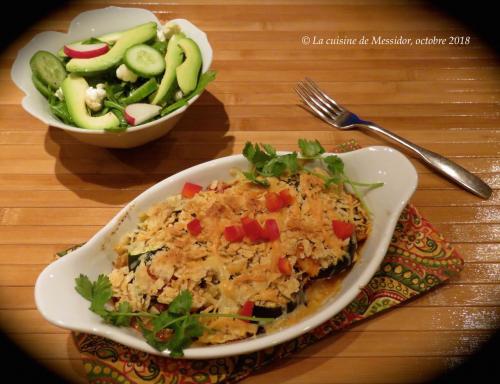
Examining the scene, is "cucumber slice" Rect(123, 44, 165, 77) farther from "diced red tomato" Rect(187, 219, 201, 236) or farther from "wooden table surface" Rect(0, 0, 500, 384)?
"diced red tomato" Rect(187, 219, 201, 236)

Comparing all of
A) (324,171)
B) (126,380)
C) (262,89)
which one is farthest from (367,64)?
(126,380)

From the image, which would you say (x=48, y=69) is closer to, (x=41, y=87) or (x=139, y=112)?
(x=41, y=87)

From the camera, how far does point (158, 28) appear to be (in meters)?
2.71

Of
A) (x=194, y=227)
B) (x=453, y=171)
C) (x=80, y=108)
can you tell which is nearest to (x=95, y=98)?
(x=80, y=108)

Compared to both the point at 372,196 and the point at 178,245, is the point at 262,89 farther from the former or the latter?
the point at 178,245

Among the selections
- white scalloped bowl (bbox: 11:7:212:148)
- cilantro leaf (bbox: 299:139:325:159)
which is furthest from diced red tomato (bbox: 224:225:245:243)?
white scalloped bowl (bbox: 11:7:212:148)

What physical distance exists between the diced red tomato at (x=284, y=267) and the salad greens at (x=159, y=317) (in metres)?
0.19

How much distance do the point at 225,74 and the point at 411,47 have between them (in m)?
1.40

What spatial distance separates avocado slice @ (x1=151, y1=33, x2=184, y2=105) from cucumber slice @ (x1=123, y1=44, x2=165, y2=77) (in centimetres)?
4

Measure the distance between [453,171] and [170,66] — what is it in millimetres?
1656

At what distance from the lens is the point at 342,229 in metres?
1.85

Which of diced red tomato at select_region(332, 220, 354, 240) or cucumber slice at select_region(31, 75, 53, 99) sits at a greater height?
cucumber slice at select_region(31, 75, 53, 99)

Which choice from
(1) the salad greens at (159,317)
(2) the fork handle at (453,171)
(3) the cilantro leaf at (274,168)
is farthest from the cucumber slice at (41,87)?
(2) the fork handle at (453,171)

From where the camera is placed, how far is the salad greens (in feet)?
5.14
